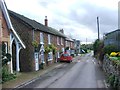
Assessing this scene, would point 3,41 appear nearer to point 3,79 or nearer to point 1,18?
point 1,18

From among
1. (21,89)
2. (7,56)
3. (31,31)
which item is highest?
(31,31)

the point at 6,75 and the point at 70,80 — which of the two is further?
the point at 6,75

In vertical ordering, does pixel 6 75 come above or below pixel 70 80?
above

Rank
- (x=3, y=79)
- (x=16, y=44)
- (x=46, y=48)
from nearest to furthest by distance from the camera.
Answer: (x=3, y=79) → (x=16, y=44) → (x=46, y=48)

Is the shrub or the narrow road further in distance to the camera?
the shrub

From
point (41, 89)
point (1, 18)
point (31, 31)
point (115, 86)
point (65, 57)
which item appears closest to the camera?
point (115, 86)

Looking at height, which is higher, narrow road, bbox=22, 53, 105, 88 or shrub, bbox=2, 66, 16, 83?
shrub, bbox=2, 66, 16, 83

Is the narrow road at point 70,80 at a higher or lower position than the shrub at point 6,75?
lower

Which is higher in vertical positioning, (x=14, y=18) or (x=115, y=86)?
(x=14, y=18)

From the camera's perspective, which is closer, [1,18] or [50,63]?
[1,18]

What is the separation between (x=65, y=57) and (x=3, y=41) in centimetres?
2455

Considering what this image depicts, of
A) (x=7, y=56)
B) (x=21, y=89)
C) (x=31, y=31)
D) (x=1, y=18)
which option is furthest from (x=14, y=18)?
(x=21, y=89)

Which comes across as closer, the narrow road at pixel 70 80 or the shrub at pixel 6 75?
the narrow road at pixel 70 80

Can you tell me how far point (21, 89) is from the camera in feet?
57.9
